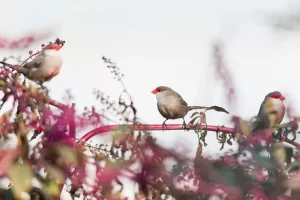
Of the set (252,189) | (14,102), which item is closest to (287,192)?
(252,189)

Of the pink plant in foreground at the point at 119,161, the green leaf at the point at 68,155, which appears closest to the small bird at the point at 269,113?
the pink plant in foreground at the point at 119,161

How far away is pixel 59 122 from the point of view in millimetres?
726

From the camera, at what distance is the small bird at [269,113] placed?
2.74ft

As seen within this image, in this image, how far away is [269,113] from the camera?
2.76 feet

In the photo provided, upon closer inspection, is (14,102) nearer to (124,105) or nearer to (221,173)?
(124,105)

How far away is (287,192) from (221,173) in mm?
76

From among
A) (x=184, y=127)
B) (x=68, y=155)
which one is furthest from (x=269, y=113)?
(x=68, y=155)

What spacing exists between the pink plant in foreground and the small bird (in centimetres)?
5

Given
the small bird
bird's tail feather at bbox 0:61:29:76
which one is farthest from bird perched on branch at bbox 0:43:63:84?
the small bird

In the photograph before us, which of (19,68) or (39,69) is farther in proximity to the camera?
(39,69)

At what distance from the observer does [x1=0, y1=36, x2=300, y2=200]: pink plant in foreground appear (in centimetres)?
61

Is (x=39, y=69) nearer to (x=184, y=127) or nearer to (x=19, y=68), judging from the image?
(x=19, y=68)

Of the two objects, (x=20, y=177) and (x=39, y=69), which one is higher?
(x=39, y=69)

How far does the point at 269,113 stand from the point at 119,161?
276mm
